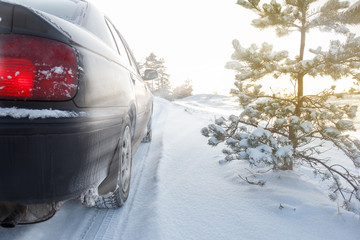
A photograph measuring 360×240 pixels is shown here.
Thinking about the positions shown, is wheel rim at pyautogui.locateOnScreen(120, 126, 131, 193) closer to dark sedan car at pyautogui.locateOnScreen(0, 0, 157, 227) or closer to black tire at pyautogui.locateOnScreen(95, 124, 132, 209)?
black tire at pyautogui.locateOnScreen(95, 124, 132, 209)

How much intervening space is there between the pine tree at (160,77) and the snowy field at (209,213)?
167ft

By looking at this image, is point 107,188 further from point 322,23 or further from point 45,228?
point 322,23

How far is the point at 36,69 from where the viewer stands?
3.53ft

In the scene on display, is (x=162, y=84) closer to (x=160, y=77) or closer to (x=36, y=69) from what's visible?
(x=160, y=77)

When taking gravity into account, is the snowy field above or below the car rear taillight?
below

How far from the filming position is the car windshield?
5.43 ft

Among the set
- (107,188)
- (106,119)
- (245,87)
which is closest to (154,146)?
(245,87)

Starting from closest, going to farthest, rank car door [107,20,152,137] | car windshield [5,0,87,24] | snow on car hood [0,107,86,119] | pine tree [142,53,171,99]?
snow on car hood [0,107,86,119] < car windshield [5,0,87,24] < car door [107,20,152,137] < pine tree [142,53,171,99]

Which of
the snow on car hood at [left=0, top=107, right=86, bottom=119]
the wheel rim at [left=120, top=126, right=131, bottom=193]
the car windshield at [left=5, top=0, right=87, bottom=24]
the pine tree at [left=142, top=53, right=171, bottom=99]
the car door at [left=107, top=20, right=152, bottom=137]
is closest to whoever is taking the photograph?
the snow on car hood at [left=0, top=107, right=86, bottom=119]

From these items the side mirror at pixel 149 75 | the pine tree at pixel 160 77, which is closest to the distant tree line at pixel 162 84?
the pine tree at pixel 160 77

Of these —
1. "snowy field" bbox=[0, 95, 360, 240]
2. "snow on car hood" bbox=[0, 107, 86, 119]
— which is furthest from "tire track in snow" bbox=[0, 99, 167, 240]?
"snow on car hood" bbox=[0, 107, 86, 119]

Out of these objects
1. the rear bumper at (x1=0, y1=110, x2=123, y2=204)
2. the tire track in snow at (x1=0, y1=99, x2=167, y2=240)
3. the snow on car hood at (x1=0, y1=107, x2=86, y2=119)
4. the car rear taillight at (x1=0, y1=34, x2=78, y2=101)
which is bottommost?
the tire track in snow at (x1=0, y1=99, x2=167, y2=240)

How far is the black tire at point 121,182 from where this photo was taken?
1.95m

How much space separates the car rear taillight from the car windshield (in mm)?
593
